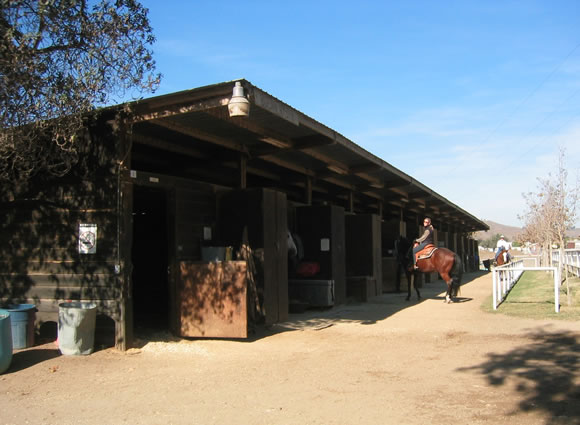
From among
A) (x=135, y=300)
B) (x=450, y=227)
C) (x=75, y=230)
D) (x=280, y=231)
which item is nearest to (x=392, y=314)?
(x=280, y=231)

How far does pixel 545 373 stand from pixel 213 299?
4.83m

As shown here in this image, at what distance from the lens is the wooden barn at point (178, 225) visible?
8.00 m

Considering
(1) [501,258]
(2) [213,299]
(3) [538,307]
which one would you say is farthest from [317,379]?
(1) [501,258]

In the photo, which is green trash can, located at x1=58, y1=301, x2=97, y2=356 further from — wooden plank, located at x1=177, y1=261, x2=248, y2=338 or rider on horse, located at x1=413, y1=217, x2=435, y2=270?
rider on horse, located at x1=413, y1=217, x2=435, y2=270

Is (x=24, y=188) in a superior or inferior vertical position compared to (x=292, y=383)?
superior

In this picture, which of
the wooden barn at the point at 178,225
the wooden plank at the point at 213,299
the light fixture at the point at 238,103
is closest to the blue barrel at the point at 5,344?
the wooden barn at the point at 178,225

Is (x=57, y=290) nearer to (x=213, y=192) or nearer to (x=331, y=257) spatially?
(x=213, y=192)

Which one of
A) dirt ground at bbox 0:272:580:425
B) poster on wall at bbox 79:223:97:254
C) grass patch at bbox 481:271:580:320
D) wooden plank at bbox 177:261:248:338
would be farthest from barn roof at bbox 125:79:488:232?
grass patch at bbox 481:271:580:320

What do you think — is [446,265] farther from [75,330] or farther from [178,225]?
[75,330]

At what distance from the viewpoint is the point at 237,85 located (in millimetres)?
6926

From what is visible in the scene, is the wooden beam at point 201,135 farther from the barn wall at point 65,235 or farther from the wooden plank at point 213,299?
the wooden plank at point 213,299

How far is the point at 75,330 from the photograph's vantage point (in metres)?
7.57

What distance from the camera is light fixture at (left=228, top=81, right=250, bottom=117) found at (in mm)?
6883

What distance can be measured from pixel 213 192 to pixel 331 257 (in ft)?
12.7
